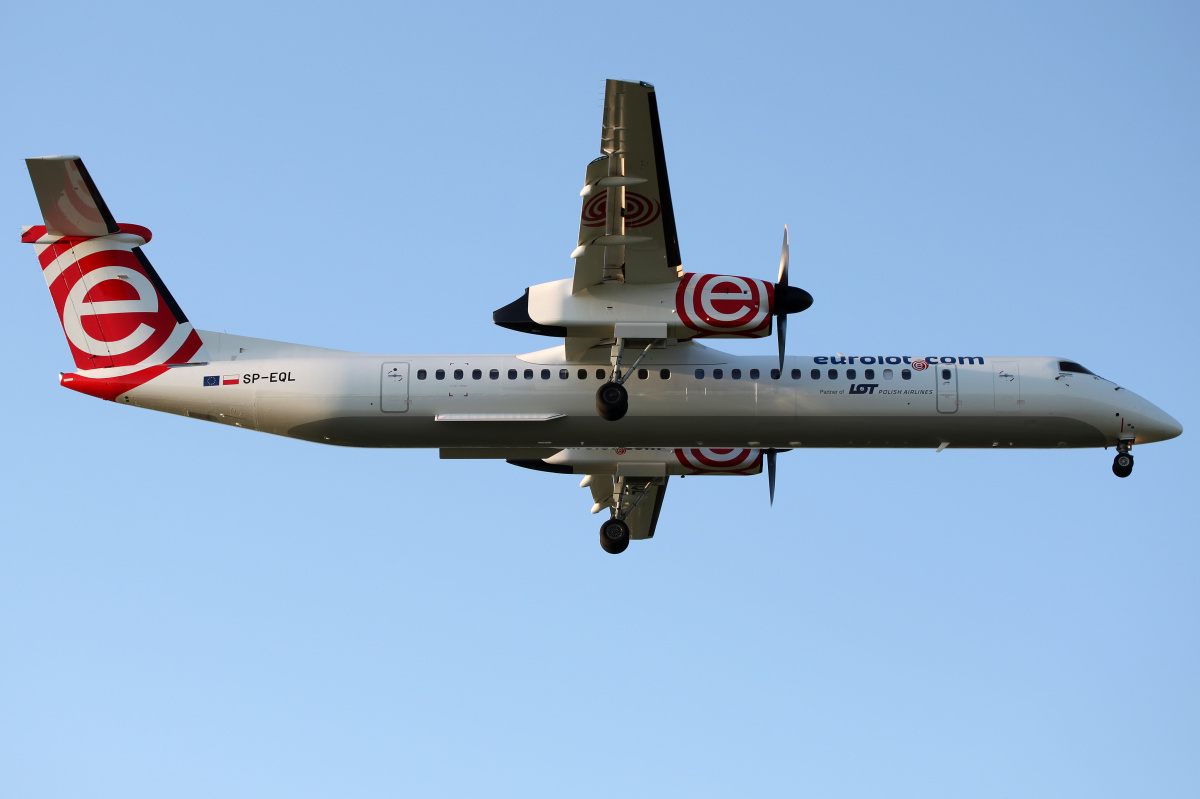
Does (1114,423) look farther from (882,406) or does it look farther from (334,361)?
(334,361)

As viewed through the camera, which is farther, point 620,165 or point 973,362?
point 973,362

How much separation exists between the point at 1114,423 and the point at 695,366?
8.38 m

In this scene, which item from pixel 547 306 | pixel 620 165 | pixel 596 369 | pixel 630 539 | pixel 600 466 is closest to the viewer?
pixel 620 165

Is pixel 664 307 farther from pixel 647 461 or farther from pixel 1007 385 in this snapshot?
pixel 1007 385

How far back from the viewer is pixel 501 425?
25438 mm

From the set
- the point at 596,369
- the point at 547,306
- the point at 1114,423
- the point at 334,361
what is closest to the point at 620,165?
the point at 547,306

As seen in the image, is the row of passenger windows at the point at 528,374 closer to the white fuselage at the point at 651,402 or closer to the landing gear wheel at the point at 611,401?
the white fuselage at the point at 651,402

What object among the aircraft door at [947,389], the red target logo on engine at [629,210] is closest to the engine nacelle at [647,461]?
the aircraft door at [947,389]

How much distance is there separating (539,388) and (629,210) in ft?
14.3

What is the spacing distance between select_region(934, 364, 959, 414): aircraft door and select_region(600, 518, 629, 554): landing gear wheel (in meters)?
7.69

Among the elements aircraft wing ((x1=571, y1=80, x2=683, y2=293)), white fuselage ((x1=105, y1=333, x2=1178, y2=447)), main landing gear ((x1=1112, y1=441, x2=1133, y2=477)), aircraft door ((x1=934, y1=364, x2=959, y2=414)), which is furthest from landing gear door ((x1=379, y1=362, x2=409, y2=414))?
main landing gear ((x1=1112, y1=441, x2=1133, y2=477))

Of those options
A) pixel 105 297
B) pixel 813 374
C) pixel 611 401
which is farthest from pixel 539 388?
pixel 105 297

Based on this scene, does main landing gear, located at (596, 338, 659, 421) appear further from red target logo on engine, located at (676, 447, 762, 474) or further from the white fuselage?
red target logo on engine, located at (676, 447, 762, 474)

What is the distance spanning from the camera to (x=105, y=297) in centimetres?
2591
